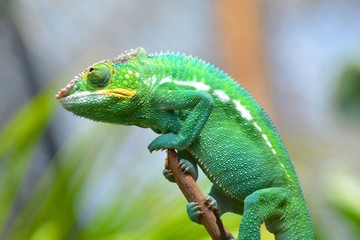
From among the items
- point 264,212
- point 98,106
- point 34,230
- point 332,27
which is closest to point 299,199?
point 264,212

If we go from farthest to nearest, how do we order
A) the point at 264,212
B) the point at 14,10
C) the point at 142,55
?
the point at 14,10
the point at 142,55
the point at 264,212

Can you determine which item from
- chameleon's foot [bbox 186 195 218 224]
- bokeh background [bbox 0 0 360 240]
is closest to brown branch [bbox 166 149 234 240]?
chameleon's foot [bbox 186 195 218 224]

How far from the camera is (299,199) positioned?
39.5 inches

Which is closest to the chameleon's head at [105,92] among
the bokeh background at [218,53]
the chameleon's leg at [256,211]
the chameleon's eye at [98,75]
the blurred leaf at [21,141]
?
the chameleon's eye at [98,75]

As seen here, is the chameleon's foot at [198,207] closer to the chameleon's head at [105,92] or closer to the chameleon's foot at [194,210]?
the chameleon's foot at [194,210]

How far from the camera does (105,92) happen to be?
1.01m

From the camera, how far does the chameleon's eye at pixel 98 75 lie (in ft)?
3.28

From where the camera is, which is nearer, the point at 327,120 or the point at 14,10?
the point at 14,10

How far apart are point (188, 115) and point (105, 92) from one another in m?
0.15

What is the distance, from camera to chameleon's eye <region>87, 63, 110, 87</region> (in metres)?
1.00

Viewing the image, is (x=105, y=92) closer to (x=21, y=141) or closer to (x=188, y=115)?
(x=188, y=115)

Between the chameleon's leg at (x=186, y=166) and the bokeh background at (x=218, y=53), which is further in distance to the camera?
the bokeh background at (x=218, y=53)

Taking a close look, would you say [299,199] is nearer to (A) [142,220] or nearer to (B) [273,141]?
(B) [273,141]

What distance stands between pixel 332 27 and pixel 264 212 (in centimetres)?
196
